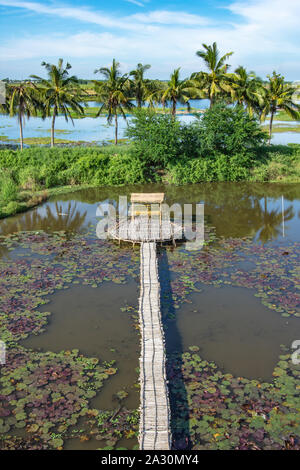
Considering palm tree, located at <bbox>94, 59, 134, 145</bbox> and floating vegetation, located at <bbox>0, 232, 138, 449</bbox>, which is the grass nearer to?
palm tree, located at <bbox>94, 59, 134, 145</bbox>

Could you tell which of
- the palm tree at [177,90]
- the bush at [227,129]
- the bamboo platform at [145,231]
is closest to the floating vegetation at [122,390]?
the bamboo platform at [145,231]

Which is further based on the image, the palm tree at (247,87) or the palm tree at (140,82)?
the palm tree at (140,82)

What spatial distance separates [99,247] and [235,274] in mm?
4446

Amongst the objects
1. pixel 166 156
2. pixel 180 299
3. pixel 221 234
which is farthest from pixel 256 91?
pixel 180 299

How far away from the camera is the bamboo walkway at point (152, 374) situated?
5.49 metres

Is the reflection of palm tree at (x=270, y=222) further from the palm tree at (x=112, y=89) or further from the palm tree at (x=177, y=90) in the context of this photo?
the palm tree at (x=112, y=89)

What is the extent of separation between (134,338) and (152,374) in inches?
60.2

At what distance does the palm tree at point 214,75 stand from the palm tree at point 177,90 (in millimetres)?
862

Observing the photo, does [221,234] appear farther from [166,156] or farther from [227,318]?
[166,156]

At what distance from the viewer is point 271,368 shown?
723 cm

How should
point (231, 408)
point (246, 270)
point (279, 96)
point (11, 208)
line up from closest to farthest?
point (231, 408), point (246, 270), point (11, 208), point (279, 96)

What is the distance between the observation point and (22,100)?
2530 centimetres

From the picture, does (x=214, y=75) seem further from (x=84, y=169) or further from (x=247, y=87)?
(x=84, y=169)

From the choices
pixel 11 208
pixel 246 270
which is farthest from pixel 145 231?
pixel 11 208
